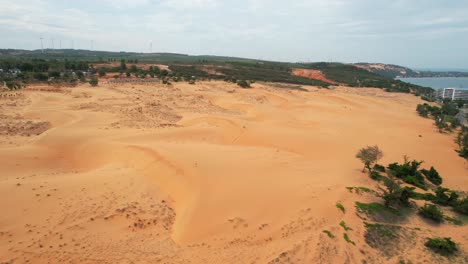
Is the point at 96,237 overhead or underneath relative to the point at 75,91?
underneath

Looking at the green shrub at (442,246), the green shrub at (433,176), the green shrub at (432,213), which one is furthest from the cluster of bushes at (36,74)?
the green shrub at (442,246)

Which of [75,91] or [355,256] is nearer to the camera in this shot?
[355,256]

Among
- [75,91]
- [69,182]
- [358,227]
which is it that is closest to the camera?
[358,227]

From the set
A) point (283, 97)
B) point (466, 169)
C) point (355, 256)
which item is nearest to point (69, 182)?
point (355, 256)

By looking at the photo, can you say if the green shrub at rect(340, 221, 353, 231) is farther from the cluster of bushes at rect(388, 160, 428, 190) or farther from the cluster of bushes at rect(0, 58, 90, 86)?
the cluster of bushes at rect(0, 58, 90, 86)

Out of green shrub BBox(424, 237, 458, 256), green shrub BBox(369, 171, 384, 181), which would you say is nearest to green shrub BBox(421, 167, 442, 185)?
green shrub BBox(369, 171, 384, 181)

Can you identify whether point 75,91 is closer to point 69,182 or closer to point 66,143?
point 66,143
